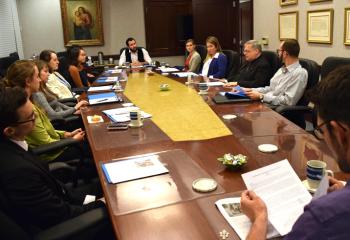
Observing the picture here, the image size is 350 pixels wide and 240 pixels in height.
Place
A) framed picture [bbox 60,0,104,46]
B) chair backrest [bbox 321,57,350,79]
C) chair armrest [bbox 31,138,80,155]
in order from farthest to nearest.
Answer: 1. framed picture [bbox 60,0,104,46]
2. chair backrest [bbox 321,57,350,79]
3. chair armrest [bbox 31,138,80,155]

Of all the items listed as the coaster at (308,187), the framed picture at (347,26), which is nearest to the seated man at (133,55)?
the framed picture at (347,26)

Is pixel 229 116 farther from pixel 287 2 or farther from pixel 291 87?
pixel 287 2

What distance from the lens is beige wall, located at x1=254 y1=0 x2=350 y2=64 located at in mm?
3963

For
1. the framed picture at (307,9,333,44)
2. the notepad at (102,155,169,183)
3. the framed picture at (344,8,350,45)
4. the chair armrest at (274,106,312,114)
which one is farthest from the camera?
the framed picture at (307,9,333,44)

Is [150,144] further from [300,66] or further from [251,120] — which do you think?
[300,66]

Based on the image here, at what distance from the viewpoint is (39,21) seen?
730 cm

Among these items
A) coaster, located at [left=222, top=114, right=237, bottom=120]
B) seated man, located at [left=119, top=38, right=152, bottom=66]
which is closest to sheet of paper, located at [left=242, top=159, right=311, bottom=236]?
coaster, located at [left=222, top=114, right=237, bottom=120]

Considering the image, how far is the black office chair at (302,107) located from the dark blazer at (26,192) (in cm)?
197

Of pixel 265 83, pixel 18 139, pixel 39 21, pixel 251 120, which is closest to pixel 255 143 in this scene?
pixel 251 120

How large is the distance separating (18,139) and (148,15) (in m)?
6.53

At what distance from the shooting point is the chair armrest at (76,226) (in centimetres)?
136

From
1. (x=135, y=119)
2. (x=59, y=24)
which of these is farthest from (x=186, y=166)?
(x=59, y=24)

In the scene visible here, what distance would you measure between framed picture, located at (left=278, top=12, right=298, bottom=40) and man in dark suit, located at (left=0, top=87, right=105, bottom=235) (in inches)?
161

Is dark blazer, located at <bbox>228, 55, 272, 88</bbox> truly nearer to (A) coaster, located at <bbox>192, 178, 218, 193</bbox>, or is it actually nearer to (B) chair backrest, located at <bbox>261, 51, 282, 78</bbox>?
(B) chair backrest, located at <bbox>261, 51, 282, 78</bbox>
